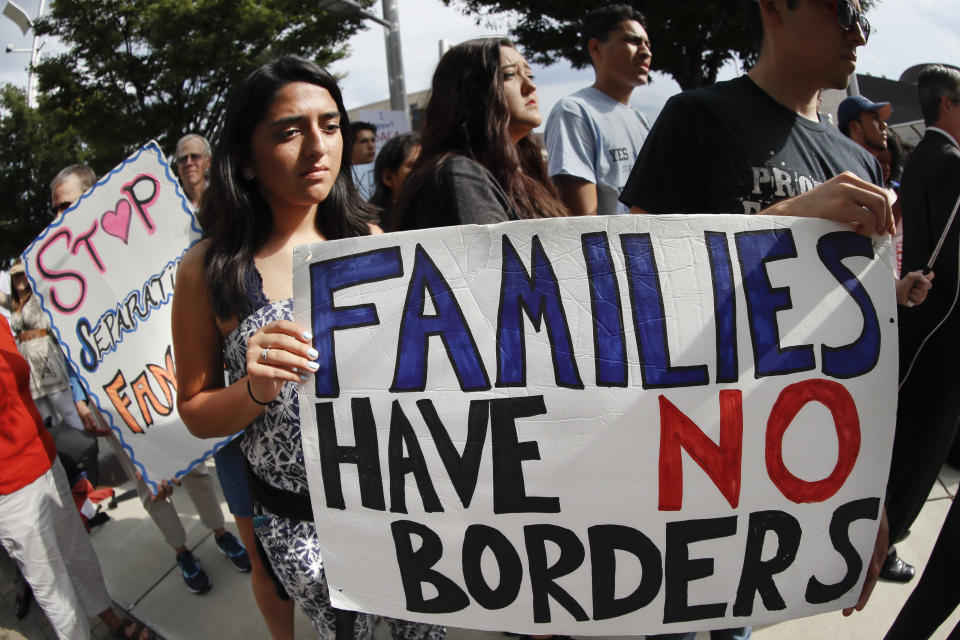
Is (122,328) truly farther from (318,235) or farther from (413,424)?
(413,424)

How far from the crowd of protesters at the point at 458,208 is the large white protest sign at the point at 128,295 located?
0.89 ft

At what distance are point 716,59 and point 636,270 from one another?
1434 cm

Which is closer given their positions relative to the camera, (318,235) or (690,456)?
(690,456)

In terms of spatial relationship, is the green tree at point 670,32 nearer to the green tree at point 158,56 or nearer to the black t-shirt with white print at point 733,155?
the green tree at point 158,56

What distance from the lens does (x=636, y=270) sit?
120 centimetres

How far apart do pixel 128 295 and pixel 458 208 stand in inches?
56.9

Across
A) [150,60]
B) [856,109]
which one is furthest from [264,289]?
[150,60]

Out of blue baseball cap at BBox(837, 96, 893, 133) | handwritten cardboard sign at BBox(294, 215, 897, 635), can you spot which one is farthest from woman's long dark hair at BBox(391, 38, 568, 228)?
blue baseball cap at BBox(837, 96, 893, 133)

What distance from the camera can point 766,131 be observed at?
57.0 inches

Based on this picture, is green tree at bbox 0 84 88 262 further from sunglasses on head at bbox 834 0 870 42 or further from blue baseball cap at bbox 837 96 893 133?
sunglasses on head at bbox 834 0 870 42

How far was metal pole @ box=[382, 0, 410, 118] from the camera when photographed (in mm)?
8945

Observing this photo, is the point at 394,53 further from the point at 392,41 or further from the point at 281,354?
the point at 281,354

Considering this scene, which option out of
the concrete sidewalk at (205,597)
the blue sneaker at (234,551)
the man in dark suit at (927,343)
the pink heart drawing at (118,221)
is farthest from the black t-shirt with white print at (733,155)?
the blue sneaker at (234,551)

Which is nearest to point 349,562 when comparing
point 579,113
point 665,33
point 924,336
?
point 924,336
